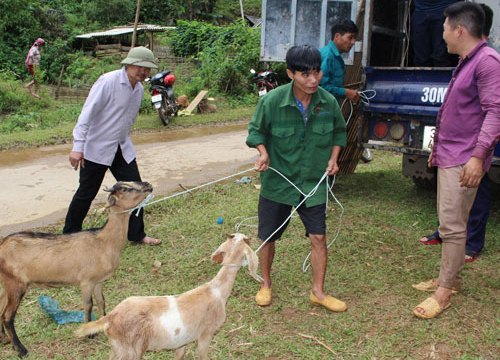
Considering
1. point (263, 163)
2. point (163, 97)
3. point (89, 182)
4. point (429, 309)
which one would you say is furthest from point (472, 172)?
point (163, 97)

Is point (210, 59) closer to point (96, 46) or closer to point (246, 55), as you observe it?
point (246, 55)

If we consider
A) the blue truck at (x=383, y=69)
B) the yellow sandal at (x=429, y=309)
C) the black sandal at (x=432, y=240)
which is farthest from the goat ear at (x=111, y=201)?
the blue truck at (x=383, y=69)

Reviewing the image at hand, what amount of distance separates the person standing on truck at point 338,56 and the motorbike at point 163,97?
626 cm

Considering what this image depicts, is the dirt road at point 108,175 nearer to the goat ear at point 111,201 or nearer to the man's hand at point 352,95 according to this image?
the goat ear at point 111,201

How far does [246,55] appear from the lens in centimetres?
1525

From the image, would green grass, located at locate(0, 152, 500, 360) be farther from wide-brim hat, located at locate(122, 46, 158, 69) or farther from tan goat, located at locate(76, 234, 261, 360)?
wide-brim hat, located at locate(122, 46, 158, 69)

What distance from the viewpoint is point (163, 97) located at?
36.9 ft

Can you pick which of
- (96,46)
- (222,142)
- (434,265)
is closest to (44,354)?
(434,265)

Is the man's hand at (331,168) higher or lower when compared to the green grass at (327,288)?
higher

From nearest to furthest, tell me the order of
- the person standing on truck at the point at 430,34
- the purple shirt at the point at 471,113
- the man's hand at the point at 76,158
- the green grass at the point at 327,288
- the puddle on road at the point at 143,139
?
the purple shirt at the point at 471,113 → the green grass at the point at 327,288 → the man's hand at the point at 76,158 → the person standing on truck at the point at 430,34 → the puddle on road at the point at 143,139

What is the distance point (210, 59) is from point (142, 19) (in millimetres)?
11962

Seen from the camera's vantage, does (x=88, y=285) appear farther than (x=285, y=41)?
No

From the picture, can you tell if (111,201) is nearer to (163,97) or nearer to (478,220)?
(478,220)

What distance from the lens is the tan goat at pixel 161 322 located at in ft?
8.18
